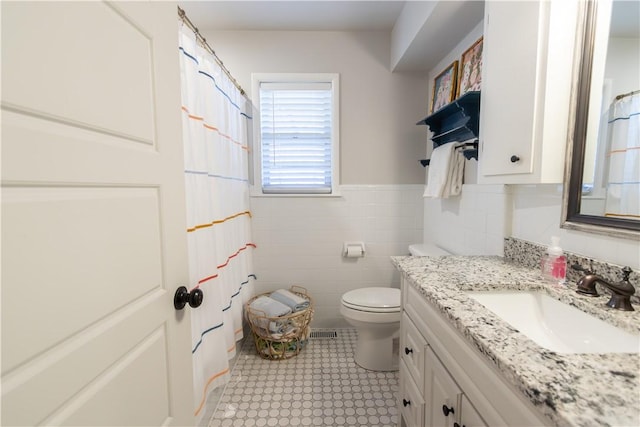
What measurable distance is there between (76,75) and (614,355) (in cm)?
116

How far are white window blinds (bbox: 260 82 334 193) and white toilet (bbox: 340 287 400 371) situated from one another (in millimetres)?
938

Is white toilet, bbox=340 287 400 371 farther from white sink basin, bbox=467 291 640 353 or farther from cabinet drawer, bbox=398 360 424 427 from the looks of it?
white sink basin, bbox=467 291 640 353

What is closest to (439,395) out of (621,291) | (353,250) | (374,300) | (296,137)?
(621,291)

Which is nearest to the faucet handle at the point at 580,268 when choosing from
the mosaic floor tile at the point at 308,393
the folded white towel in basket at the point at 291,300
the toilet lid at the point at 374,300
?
the toilet lid at the point at 374,300

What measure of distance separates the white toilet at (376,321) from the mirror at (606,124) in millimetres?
995

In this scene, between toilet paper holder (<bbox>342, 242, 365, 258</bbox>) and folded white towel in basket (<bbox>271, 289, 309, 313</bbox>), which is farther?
toilet paper holder (<bbox>342, 242, 365, 258</bbox>)

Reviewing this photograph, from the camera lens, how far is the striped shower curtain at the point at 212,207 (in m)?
1.26

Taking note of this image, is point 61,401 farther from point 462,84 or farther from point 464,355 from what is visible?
point 462,84

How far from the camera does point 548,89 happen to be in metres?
0.86

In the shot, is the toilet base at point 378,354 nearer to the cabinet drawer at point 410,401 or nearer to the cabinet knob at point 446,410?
the cabinet drawer at point 410,401

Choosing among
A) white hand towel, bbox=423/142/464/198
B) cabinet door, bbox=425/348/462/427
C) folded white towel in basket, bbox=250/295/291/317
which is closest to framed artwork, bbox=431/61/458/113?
white hand towel, bbox=423/142/464/198

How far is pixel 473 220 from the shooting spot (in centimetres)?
153

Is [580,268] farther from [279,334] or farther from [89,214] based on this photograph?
[279,334]

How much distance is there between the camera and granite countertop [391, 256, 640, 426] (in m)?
0.40
